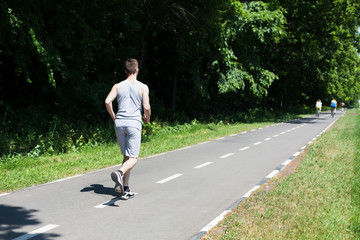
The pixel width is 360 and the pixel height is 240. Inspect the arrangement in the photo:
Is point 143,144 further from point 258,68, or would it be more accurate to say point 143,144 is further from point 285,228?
point 258,68

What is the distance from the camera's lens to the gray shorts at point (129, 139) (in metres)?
5.93

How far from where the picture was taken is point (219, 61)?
22.8 metres

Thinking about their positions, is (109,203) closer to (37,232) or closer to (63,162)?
(37,232)

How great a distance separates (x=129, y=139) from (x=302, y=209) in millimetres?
2700

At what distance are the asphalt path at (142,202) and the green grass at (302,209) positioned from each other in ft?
1.09

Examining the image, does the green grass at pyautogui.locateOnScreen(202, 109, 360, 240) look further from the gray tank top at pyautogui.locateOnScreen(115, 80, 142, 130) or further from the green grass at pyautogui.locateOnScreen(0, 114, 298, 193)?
the green grass at pyautogui.locateOnScreen(0, 114, 298, 193)

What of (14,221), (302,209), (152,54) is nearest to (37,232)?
(14,221)

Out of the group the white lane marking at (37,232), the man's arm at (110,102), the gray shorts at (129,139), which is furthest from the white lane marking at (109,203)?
the man's arm at (110,102)

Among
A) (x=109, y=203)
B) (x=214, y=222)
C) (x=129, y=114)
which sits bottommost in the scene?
(x=214, y=222)

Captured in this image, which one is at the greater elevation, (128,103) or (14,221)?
(128,103)

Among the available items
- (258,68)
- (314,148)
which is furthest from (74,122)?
(258,68)

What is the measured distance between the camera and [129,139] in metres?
5.96

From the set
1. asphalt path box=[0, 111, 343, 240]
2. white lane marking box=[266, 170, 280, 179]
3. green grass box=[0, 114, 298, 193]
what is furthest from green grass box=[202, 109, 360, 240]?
green grass box=[0, 114, 298, 193]

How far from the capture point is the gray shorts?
5.93 metres
